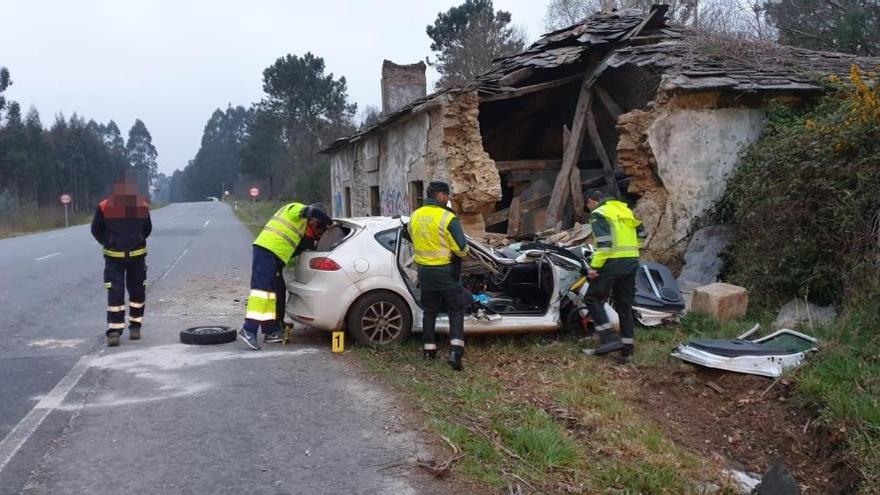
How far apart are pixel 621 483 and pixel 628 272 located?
3.16m

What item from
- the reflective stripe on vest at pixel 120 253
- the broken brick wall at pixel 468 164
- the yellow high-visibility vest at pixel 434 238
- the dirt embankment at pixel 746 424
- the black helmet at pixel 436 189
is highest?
the broken brick wall at pixel 468 164

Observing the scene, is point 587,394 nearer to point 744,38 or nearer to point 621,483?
point 621,483

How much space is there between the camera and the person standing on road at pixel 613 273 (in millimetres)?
7035

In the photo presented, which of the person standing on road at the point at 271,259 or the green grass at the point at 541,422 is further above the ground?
the person standing on road at the point at 271,259

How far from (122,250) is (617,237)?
16.8ft

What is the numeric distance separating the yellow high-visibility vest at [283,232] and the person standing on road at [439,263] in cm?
136

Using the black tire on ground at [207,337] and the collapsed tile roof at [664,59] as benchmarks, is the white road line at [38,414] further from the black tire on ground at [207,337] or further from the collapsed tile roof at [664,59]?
the collapsed tile roof at [664,59]

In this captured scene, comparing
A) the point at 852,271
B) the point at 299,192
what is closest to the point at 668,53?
the point at 852,271

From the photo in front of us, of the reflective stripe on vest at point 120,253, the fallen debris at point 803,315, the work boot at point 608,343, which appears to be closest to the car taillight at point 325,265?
the reflective stripe on vest at point 120,253

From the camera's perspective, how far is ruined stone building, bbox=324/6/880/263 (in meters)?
10.8

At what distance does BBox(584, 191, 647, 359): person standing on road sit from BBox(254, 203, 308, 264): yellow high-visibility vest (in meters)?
3.00

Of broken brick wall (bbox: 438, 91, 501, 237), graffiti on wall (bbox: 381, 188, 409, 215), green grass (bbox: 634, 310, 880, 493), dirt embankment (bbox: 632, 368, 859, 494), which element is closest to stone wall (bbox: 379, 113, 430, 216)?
graffiti on wall (bbox: 381, 188, 409, 215)

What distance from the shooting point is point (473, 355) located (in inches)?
285

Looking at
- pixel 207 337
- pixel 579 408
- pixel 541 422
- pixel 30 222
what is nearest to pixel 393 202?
pixel 207 337
